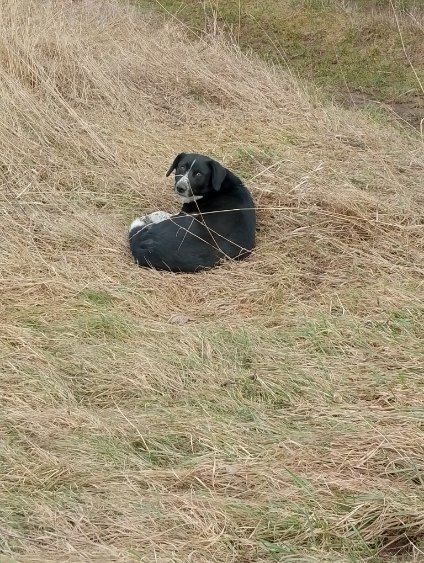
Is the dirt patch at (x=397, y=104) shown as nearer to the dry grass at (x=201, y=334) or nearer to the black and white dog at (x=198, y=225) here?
the dry grass at (x=201, y=334)

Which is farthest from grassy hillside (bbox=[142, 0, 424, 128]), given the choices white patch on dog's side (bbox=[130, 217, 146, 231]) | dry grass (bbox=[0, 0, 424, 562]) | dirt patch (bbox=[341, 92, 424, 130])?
white patch on dog's side (bbox=[130, 217, 146, 231])

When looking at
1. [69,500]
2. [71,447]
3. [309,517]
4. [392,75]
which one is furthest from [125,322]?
[392,75]

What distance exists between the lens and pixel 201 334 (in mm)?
4371

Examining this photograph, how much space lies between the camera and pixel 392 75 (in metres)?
10.0

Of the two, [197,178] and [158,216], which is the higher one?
[197,178]

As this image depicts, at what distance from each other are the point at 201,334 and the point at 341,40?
25.2 feet

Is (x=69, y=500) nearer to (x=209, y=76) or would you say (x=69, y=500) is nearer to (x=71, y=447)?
(x=71, y=447)

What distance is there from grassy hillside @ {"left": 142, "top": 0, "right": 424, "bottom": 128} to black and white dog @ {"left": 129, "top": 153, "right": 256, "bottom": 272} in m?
3.00

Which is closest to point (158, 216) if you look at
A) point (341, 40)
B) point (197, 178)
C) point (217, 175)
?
point (197, 178)

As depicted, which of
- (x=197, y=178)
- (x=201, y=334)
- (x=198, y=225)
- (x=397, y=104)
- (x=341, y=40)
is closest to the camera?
(x=201, y=334)

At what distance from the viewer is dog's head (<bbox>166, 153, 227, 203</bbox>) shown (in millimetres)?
5723

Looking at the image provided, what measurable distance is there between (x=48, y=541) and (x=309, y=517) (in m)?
0.85

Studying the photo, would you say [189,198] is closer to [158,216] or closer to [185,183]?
[185,183]

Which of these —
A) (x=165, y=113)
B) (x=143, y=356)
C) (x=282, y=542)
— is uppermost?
(x=282, y=542)
